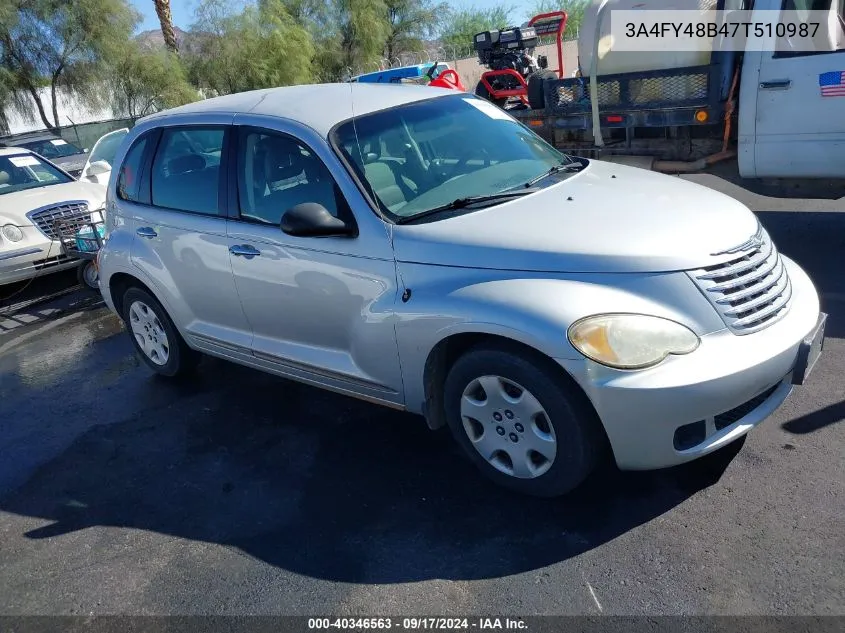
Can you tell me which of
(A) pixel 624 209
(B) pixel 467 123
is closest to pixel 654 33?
(B) pixel 467 123

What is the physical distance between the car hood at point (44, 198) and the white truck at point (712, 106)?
16.8ft

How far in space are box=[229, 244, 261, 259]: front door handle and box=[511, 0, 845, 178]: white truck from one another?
3923 millimetres

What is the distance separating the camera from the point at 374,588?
9.55 feet

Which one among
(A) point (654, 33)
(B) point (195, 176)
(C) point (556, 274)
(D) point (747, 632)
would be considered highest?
(A) point (654, 33)

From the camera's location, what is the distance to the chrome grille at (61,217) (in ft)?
24.8

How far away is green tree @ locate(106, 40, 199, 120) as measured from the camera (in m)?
24.2

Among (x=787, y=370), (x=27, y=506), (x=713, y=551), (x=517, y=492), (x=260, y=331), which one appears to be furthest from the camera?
(x=260, y=331)

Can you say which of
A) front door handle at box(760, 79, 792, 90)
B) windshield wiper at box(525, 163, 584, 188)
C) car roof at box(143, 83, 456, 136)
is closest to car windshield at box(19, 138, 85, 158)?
car roof at box(143, 83, 456, 136)

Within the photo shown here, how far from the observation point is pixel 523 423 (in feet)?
10.2

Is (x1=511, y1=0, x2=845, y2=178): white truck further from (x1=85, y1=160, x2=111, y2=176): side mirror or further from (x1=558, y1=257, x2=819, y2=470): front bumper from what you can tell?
(x1=85, y1=160, x2=111, y2=176): side mirror

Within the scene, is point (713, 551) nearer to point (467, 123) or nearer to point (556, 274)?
point (556, 274)

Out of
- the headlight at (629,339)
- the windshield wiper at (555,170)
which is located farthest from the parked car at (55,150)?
the headlight at (629,339)

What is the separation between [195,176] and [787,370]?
3.37 meters

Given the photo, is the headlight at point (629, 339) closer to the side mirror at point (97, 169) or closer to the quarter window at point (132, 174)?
the quarter window at point (132, 174)
